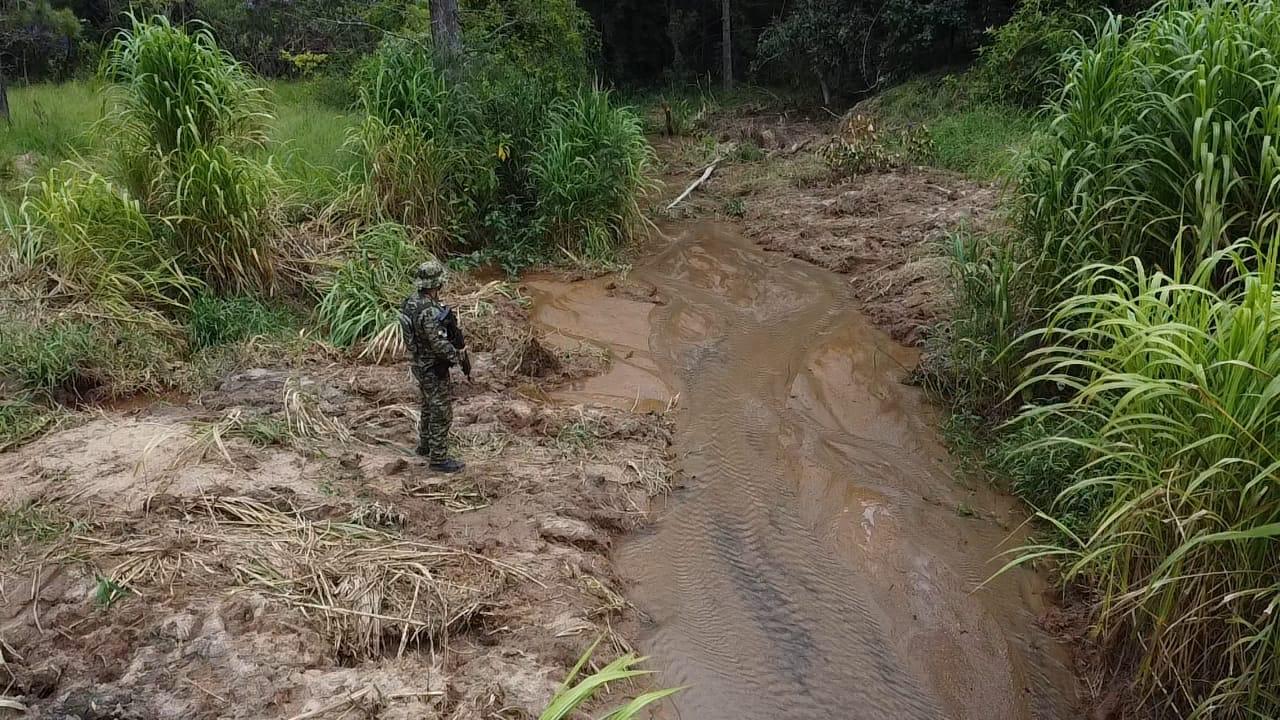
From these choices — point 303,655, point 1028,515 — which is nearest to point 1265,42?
point 1028,515

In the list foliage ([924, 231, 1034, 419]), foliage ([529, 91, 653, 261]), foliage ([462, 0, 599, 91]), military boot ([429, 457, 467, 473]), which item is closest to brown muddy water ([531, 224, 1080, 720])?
foliage ([924, 231, 1034, 419])

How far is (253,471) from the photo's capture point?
3941 mm

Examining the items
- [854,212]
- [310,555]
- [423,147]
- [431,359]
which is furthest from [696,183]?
[310,555]

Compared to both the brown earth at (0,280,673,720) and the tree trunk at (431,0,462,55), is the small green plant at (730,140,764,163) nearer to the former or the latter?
the tree trunk at (431,0,462,55)

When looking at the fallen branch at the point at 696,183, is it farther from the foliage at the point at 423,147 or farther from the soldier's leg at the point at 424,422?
the soldier's leg at the point at 424,422

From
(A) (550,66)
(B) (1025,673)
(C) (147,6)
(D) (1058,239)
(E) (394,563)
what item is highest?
(C) (147,6)

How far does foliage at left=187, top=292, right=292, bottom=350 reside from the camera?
558cm

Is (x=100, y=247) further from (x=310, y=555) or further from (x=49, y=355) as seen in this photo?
(x=310, y=555)

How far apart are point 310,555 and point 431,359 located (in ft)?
3.71

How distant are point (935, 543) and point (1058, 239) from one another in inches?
70.1

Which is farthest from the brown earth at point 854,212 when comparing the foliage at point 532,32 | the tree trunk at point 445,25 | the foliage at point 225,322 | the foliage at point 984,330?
the foliage at point 225,322

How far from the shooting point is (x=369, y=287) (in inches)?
245

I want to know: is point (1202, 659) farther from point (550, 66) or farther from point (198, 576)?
point (550, 66)

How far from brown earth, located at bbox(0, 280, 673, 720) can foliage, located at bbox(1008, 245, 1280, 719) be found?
192 cm
